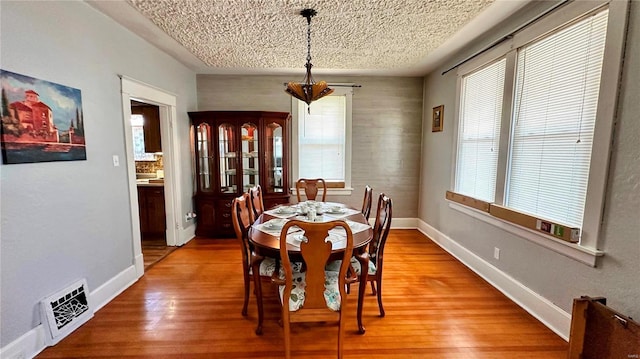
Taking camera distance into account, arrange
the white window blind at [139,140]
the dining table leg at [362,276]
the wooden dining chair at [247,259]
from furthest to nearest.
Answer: the white window blind at [139,140] < the wooden dining chair at [247,259] < the dining table leg at [362,276]

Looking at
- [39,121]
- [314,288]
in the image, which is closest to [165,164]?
[39,121]

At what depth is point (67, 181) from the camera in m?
2.04

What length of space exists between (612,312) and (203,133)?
451cm

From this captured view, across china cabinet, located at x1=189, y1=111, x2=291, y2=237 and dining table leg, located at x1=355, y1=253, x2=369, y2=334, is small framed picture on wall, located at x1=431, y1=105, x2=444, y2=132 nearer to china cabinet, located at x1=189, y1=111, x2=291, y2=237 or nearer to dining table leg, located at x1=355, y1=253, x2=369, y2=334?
china cabinet, located at x1=189, y1=111, x2=291, y2=237

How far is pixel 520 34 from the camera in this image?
2.36 m

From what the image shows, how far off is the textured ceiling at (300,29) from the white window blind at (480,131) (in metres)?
0.53

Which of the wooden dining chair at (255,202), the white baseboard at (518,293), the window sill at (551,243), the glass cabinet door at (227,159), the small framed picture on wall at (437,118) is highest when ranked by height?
the small framed picture on wall at (437,118)

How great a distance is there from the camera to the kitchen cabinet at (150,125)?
410 centimetres

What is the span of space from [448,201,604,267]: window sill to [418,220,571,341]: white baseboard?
0.43 metres

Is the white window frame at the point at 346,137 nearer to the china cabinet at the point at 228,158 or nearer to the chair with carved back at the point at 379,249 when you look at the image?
the china cabinet at the point at 228,158

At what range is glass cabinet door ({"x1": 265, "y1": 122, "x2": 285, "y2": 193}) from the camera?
165 inches

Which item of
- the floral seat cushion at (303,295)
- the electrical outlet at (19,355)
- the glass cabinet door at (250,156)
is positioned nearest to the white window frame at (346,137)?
the glass cabinet door at (250,156)

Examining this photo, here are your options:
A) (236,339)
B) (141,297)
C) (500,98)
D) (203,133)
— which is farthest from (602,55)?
(203,133)

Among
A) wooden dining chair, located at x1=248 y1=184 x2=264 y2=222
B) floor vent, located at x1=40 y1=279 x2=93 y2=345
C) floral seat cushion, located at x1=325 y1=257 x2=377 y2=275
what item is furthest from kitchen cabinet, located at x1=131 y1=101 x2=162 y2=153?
floral seat cushion, located at x1=325 y1=257 x2=377 y2=275
